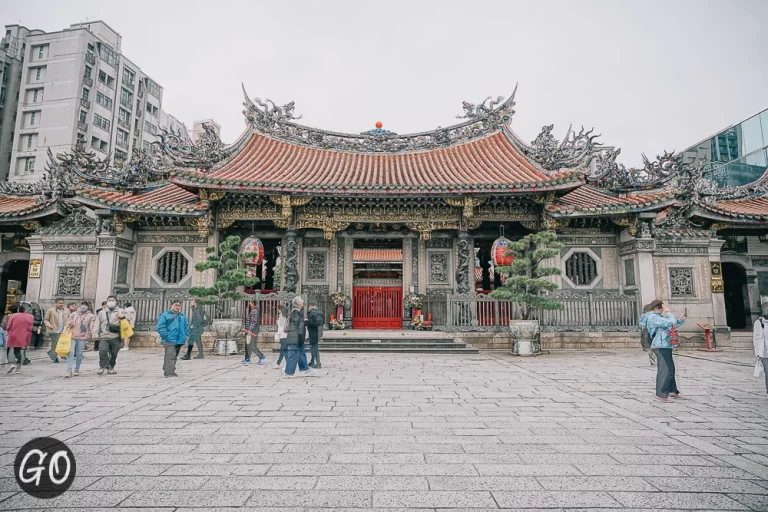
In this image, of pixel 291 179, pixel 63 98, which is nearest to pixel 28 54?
pixel 63 98

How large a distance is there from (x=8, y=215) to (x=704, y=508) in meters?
18.5

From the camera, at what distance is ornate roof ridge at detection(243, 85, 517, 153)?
57.0 ft

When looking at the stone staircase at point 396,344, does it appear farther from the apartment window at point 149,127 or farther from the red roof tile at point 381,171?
the apartment window at point 149,127

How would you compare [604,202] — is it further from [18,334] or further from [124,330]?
[18,334]

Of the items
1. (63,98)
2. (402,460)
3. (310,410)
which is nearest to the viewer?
(402,460)

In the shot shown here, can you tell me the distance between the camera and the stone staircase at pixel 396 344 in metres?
11.8

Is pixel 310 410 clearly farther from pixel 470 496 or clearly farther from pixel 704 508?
pixel 704 508

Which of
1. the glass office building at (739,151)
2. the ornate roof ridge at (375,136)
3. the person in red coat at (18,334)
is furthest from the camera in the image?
the glass office building at (739,151)

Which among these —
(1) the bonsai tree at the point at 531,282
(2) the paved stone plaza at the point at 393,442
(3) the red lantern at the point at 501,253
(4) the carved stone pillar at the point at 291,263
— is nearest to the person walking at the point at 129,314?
(2) the paved stone plaza at the point at 393,442

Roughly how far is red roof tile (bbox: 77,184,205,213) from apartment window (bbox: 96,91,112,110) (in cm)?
3315

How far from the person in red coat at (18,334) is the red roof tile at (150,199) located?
5.37m

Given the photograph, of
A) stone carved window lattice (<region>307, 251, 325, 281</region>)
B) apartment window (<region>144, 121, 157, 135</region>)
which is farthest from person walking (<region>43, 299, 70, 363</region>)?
apartment window (<region>144, 121, 157, 135</region>)

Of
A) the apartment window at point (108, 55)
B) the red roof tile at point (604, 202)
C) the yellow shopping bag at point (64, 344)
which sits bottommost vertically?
the yellow shopping bag at point (64, 344)

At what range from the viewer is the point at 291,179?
47.0 ft
